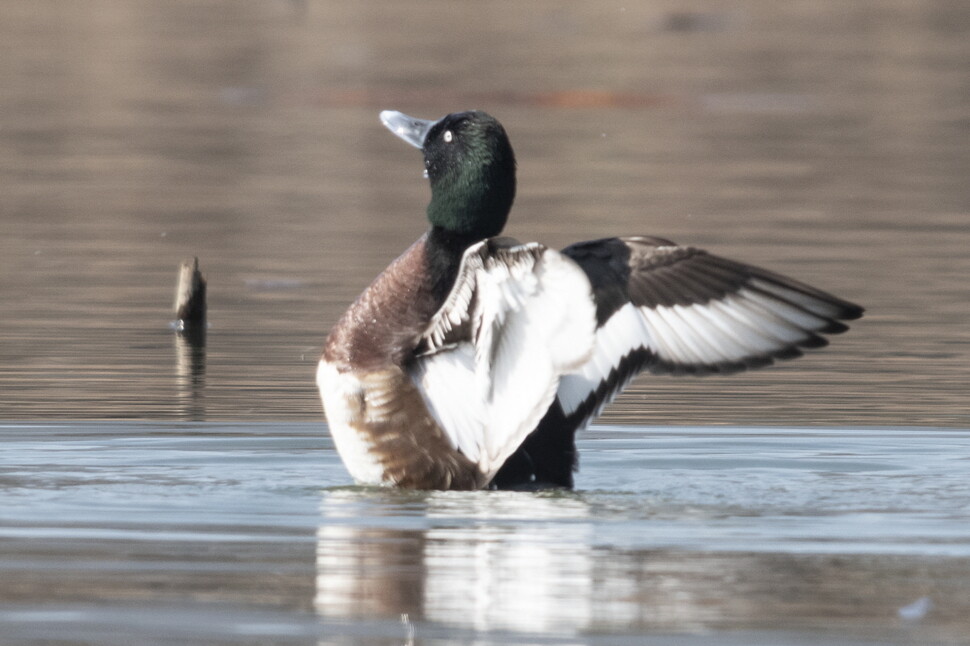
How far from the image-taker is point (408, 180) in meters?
17.6

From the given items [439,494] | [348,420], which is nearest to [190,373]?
[348,420]

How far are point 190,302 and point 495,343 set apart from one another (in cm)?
436

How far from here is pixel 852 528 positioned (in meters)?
6.59

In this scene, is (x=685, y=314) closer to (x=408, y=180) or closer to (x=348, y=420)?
(x=348, y=420)

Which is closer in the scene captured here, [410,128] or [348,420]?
[348,420]

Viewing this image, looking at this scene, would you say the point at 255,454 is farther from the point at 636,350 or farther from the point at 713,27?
the point at 713,27

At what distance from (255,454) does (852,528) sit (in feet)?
7.95

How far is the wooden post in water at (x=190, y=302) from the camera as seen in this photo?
1072 centimetres

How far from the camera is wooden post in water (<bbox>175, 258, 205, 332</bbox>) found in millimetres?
10719

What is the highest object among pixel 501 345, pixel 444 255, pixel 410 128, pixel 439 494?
pixel 410 128

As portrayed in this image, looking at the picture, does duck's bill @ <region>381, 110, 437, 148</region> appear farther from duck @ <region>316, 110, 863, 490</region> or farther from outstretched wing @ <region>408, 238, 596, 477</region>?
outstretched wing @ <region>408, 238, 596, 477</region>

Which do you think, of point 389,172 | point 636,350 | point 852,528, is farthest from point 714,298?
point 389,172

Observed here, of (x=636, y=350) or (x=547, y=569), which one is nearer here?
(x=547, y=569)

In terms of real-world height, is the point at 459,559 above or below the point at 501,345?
below
